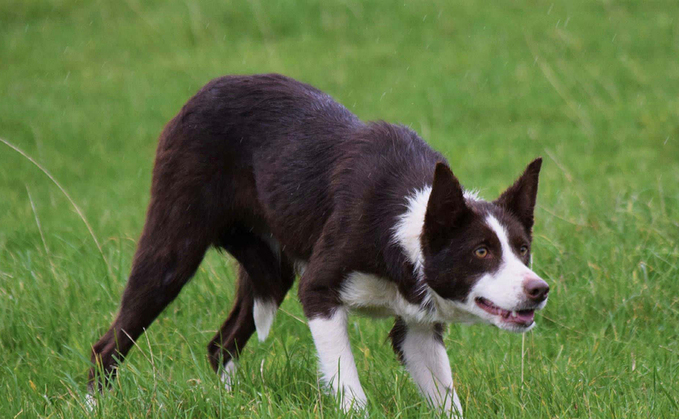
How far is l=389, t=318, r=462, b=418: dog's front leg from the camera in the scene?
12.1 ft

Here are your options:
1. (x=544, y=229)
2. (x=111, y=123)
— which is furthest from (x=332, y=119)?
(x=111, y=123)

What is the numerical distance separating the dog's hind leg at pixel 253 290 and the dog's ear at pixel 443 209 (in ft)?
3.56

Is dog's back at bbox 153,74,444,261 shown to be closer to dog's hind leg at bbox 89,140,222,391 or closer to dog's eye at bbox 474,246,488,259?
dog's hind leg at bbox 89,140,222,391

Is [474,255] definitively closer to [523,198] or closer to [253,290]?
[523,198]

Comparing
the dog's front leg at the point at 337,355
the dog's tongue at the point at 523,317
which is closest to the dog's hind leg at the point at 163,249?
the dog's front leg at the point at 337,355

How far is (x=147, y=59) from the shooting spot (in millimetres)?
12992

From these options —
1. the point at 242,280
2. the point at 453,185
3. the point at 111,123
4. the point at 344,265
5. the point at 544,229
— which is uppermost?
the point at 453,185

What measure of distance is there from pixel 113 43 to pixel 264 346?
393 inches

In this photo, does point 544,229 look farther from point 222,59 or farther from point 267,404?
point 222,59

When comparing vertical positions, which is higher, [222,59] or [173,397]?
[173,397]

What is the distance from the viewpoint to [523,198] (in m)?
3.52

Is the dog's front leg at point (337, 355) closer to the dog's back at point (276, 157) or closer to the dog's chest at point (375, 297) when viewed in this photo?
the dog's chest at point (375, 297)

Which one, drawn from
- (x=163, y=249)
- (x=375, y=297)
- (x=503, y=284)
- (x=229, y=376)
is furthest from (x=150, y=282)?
(x=503, y=284)

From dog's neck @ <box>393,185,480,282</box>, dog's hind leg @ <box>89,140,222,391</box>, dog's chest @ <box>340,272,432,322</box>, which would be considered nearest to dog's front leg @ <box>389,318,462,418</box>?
dog's chest @ <box>340,272,432,322</box>
